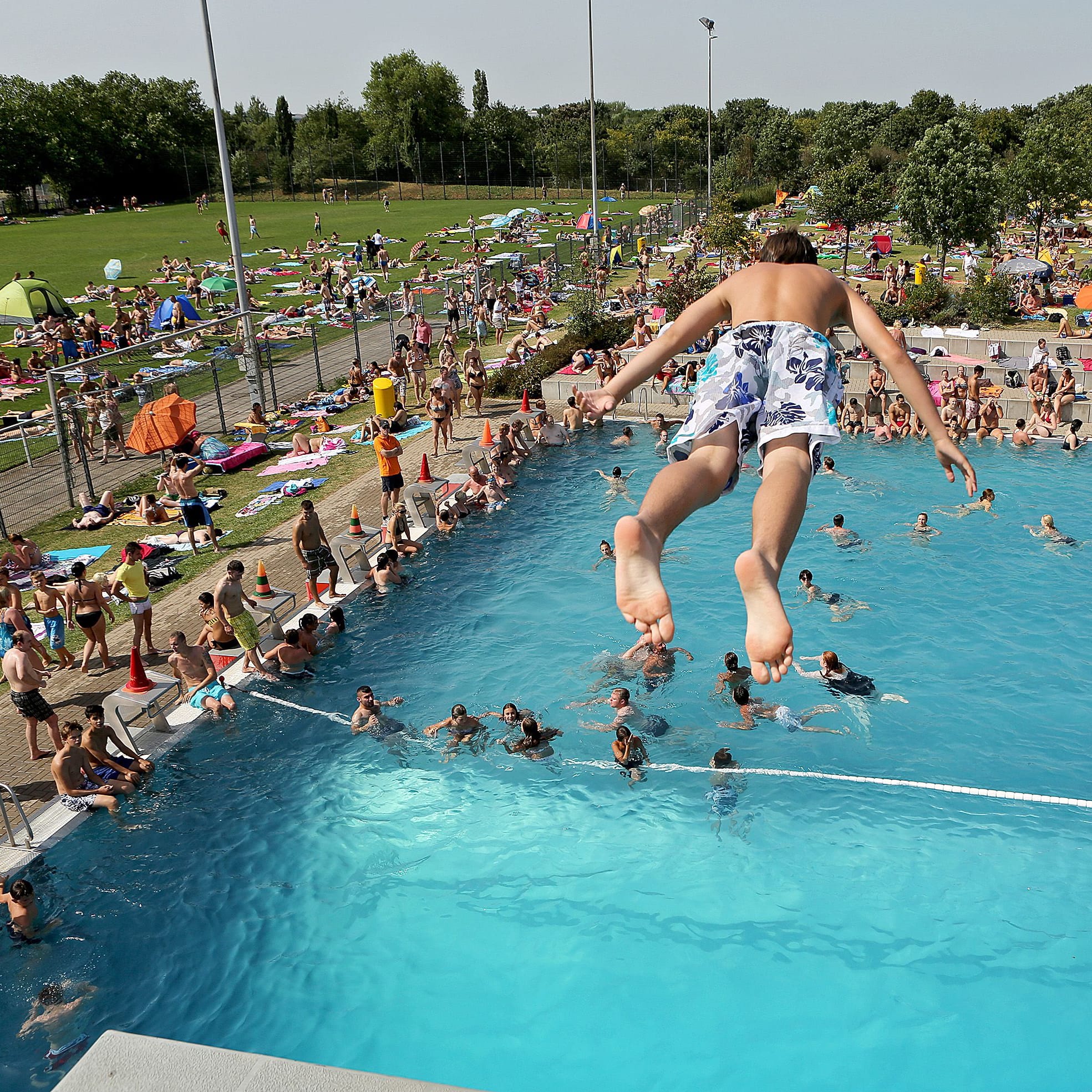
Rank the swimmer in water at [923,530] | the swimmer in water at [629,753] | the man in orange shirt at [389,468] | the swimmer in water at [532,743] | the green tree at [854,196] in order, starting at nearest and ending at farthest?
the swimmer in water at [629,753] < the swimmer in water at [532,743] < the man in orange shirt at [389,468] < the swimmer in water at [923,530] < the green tree at [854,196]

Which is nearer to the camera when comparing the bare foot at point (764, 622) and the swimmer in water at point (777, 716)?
the bare foot at point (764, 622)

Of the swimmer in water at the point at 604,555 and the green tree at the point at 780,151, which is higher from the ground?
the green tree at the point at 780,151

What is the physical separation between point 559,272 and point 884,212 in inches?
543

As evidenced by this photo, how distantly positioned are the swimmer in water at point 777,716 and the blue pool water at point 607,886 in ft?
0.48

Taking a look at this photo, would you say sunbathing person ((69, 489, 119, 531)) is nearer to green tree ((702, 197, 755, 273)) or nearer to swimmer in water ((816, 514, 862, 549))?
swimmer in water ((816, 514, 862, 549))

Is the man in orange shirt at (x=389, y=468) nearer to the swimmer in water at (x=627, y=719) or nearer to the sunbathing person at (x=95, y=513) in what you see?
the sunbathing person at (x=95, y=513)

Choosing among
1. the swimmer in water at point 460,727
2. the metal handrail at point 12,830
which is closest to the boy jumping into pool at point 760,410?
the swimmer in water at point 460,727

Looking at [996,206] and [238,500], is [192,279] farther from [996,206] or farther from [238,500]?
[996,206]

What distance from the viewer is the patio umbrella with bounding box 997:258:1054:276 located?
31.0 meters

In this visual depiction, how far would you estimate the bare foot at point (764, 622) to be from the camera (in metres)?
3.39

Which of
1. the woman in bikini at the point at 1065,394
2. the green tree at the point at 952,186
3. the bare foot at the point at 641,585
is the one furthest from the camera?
the green tree at the point at 952,186

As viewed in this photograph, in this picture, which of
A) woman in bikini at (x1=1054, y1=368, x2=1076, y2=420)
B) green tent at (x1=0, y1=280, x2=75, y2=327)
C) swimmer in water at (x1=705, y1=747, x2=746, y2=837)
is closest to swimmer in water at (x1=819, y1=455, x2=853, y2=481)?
woman in bikini at (x1=1054, y1=368, x2=1076, y2=420)

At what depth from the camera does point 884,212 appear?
4100cm

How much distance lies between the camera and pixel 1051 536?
1662cm
